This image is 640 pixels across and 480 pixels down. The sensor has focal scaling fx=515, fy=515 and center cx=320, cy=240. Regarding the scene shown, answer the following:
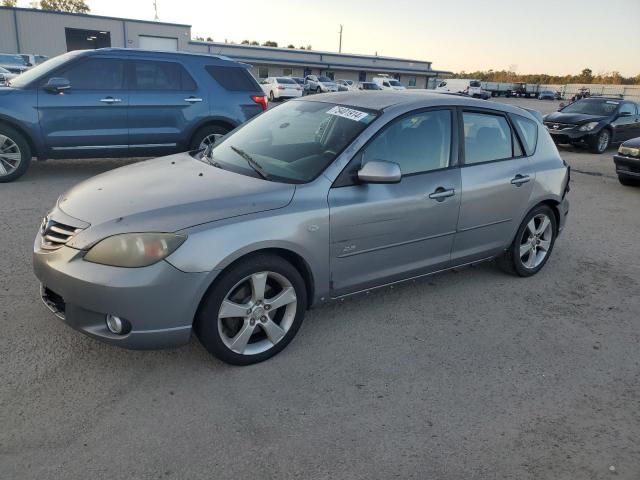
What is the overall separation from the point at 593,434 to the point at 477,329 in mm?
1206

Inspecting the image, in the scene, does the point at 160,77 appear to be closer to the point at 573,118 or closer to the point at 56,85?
the point at 56,85

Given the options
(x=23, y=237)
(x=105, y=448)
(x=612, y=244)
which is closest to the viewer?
(x=105, y=448)

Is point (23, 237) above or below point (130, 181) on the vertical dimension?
below

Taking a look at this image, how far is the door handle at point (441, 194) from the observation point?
388 centimetres

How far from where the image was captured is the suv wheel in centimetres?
1410

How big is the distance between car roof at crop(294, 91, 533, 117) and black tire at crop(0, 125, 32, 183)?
15.8 feet

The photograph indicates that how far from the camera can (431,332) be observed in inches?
150

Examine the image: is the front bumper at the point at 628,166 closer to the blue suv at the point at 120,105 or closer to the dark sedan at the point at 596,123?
the dark sedan at the point at 596,123

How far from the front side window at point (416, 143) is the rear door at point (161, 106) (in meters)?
5.13

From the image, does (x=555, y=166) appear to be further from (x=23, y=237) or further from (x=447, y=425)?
(x=23, y=237)

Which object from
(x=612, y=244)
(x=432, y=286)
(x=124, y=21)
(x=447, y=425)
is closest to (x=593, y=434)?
(x=447, y=425)

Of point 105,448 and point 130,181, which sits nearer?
point 105,448

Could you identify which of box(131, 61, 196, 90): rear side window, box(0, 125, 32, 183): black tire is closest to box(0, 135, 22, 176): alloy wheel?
box(0, 125, 32, 183): black tire

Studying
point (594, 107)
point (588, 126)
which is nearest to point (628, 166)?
point (588, 126)
